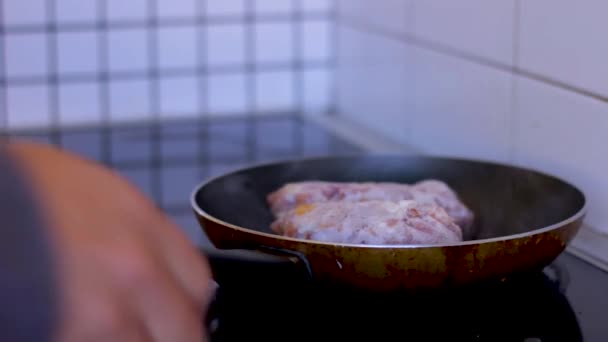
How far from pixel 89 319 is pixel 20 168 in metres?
0.07

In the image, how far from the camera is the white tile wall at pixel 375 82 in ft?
4.51

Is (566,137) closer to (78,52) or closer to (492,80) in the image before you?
(492,80)

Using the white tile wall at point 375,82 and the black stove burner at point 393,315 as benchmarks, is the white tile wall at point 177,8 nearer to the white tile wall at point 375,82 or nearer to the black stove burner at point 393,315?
the white tile wall at point 375,82

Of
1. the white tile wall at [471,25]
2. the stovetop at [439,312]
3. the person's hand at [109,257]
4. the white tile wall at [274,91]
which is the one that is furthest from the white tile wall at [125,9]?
the person's hand at [109,257]

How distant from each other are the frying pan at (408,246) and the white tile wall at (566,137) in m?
0.03

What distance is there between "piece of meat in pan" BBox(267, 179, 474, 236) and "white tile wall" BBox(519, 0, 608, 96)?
6.5 inches

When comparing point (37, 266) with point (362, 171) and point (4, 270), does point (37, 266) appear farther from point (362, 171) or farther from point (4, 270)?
point (362, 171)

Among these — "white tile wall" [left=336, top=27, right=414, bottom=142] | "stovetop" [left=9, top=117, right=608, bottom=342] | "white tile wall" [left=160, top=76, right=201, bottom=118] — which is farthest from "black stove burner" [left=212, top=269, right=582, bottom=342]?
"white tile wall" [left=160, top=76, right=201, bottom=118]

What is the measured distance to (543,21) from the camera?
0.98m

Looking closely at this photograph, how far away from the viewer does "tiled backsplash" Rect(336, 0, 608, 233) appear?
3.02 feet

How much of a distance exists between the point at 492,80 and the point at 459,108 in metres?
0.09

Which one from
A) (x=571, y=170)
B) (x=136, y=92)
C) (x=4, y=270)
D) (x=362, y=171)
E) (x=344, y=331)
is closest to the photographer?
(x=4, y=270)

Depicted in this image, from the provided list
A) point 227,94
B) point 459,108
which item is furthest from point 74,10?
point 459,108

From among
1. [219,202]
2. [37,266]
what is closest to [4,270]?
[37,266]
